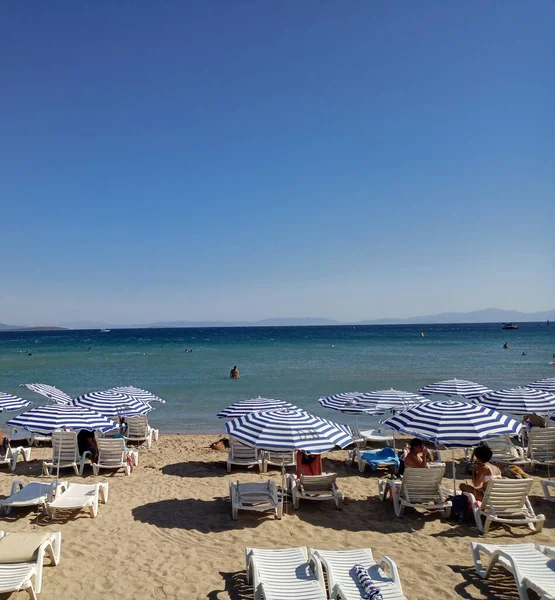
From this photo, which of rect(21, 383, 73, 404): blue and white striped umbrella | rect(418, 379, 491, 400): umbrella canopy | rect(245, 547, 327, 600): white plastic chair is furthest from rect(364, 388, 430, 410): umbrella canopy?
rect(21, 383, 73, 404): blue and white striped umbrella

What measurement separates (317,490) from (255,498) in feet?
3.62

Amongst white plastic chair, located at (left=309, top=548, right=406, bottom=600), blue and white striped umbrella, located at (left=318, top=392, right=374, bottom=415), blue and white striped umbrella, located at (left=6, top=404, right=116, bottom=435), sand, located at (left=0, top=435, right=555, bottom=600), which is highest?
blue and white striped umbrella, located at (left=6, top=404, right=116, bottom=435)

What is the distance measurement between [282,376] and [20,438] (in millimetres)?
21440

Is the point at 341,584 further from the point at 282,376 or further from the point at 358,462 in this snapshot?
the point at 282,376

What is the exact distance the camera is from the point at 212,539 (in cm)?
697

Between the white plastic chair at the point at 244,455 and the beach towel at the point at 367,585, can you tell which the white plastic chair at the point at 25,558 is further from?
the white plastic chair at the point at 244,455

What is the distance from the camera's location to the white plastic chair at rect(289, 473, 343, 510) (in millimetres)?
8195

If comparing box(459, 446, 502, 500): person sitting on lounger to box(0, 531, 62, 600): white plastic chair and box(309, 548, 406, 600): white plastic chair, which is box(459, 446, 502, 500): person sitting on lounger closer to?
box(309, 548, 406, 600): white plastic chair

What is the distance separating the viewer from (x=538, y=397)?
11711mm

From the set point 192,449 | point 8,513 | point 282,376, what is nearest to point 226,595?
point 8,513

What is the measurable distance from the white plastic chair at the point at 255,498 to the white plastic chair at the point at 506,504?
297 cm

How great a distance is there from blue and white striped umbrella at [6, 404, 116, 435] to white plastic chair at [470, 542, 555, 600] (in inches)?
255

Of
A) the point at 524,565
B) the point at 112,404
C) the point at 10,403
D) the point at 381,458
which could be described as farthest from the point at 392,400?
the point at 10,403

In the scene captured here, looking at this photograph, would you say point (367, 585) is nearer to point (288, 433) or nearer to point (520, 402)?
point (288, 433)
